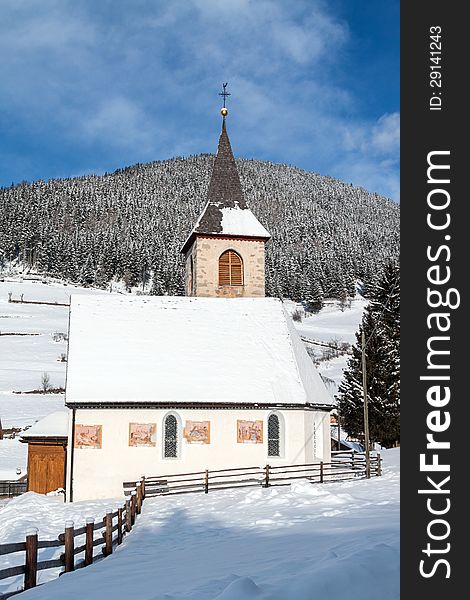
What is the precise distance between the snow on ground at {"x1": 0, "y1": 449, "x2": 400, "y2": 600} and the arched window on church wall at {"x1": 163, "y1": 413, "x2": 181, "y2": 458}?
3257 millimetres

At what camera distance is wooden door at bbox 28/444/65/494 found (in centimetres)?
2780

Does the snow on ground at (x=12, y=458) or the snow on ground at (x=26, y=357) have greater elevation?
the snow on ground at (x=26, y=357)

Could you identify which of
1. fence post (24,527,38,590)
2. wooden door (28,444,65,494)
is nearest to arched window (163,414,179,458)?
wooden door (28,444,65,494)

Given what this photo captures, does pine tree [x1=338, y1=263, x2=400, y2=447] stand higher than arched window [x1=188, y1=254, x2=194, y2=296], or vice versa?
arched window [x1=188, y1=254, x2=194, y2=296]

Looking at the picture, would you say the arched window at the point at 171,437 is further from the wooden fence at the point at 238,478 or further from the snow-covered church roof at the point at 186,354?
the wooden fence at the point at 238,478

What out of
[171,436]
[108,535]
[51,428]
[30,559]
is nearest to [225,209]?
[171,436]

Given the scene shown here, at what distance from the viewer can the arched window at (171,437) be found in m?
27.2

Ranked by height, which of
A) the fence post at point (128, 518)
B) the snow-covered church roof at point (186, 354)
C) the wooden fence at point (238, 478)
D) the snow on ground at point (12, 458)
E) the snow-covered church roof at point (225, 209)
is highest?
the snow-covered church roof at point (225, 209)

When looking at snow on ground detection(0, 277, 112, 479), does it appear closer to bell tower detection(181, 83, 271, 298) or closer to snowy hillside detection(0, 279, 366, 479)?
snowy hillside detection(0, 279, 366, 479)

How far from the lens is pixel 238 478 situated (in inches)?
1047

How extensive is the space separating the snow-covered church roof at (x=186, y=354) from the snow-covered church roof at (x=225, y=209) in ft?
17.0

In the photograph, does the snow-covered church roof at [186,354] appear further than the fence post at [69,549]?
Yes

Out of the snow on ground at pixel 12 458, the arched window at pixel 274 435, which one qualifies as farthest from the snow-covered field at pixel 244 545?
the snow on ground at pixel 12 458

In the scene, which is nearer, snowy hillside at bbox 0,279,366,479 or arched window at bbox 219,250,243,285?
arched window at bbox 219,250,243,285
